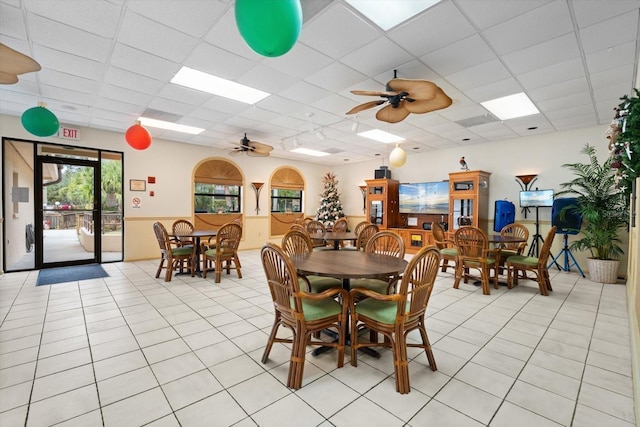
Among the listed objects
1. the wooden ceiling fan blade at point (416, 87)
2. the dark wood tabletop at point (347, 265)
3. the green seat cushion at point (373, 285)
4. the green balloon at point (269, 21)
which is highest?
the wooden ceiling fan blade at point (416, 87)

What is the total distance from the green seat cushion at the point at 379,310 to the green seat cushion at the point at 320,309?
0.19 metres

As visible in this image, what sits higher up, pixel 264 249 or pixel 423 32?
pixel 423 32

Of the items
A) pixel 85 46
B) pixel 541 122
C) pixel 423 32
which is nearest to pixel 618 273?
pixel 541 122

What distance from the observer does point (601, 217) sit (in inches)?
204

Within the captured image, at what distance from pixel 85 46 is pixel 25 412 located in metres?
3.37

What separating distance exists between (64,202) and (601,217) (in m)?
10.5

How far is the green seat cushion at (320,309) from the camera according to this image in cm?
220

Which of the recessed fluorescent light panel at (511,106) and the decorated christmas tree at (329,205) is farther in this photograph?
the decorated christmas tree at (329,205)

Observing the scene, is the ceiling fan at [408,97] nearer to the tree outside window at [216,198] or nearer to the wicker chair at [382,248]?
the wicker chair at [382,248]

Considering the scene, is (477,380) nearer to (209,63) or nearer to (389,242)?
(389,242)

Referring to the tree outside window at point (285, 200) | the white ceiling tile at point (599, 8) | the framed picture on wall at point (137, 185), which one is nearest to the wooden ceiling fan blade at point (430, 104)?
the white ceiling tile at point (599, 8)

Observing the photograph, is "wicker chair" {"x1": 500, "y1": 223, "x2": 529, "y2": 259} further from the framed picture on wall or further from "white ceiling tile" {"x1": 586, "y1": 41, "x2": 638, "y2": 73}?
the framed picture on wall

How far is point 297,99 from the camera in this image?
459cm

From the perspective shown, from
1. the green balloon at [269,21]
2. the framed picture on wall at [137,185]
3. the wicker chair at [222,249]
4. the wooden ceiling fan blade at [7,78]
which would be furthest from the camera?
the framed picture on wall at [137,185]
